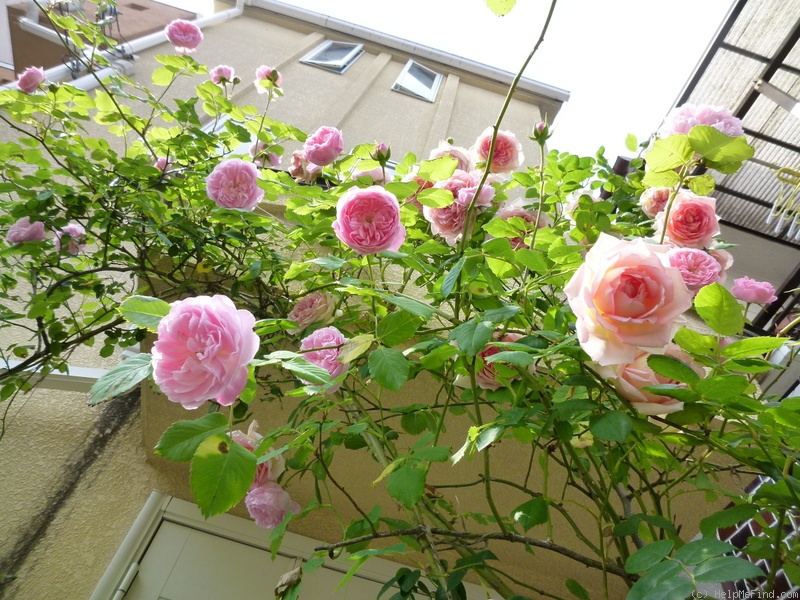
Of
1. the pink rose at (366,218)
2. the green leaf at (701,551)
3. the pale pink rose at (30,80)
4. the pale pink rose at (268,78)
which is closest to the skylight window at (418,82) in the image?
the pale pink rose at (268,78)

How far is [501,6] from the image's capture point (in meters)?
0.70

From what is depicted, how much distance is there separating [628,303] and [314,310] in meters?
0.71

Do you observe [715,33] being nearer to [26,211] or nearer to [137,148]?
[137,148]

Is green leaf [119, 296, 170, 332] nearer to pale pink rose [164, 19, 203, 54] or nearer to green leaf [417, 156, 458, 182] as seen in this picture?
green leaf [417, 156, 458, 182]

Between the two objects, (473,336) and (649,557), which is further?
(473,336)

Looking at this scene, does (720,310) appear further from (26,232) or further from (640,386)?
(26,232)

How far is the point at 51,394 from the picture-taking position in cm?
217

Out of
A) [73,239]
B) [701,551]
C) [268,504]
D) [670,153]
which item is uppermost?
[670,153]

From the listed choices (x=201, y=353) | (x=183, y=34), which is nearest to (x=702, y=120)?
(x=201, y=353)

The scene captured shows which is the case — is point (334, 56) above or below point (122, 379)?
below

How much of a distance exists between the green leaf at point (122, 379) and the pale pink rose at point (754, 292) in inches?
58.5

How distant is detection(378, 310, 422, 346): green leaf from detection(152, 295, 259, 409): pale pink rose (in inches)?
10.2

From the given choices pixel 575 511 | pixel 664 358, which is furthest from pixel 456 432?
pixel 664 358

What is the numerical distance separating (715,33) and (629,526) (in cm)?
504
